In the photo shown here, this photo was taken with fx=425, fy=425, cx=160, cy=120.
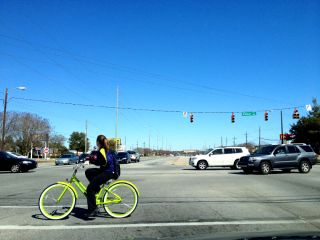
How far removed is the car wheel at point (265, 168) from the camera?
2423cm

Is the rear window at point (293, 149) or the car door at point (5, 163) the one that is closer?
the rear window at point (293, 149)

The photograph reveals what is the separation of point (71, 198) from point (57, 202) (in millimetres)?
321

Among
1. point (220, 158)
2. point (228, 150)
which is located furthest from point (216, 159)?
point (228, 150)

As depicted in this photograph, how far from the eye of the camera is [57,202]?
359 inches

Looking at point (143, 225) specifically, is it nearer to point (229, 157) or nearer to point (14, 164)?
point (14, 164)

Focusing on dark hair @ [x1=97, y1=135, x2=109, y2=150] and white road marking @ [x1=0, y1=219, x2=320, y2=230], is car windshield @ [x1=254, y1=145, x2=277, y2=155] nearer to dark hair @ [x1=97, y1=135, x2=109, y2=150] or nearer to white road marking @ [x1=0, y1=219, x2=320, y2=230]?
white road marking @ [x1=0, y1=219, x2=320, y2=230]

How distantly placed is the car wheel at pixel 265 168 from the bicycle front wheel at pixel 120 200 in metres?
16.2

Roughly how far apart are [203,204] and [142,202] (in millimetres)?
1679

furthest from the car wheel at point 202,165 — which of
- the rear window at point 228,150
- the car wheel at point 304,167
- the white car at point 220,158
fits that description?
the car wheel at point 304,167

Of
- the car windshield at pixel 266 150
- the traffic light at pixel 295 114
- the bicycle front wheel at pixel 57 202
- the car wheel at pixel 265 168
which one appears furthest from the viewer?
the traffic light at pixel 295 114

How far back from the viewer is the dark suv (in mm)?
24438

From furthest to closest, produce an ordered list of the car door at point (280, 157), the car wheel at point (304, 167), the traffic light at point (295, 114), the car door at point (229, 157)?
1. the traffic light at point (295, 114)
2. the car door at point (229, 157)
3. the car wheel at point (304, 167)
4. the car door at point (280, 157)

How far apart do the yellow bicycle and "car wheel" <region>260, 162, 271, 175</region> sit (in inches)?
640

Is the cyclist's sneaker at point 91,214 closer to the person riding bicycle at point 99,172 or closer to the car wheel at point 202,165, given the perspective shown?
the person riding bicycle at point 99,172
